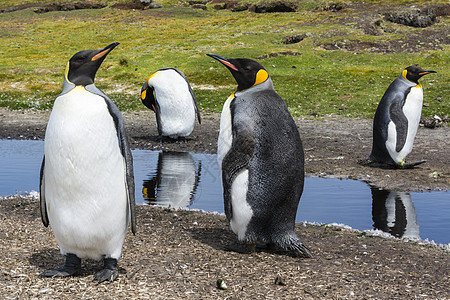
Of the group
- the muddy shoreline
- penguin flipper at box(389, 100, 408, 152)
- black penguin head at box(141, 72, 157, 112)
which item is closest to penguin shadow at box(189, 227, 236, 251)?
the muddy shoreline

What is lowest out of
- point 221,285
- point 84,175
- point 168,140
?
point 168,140

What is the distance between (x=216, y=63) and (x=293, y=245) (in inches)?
814

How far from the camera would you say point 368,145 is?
1276cm

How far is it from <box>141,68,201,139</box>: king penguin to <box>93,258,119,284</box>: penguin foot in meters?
8.93

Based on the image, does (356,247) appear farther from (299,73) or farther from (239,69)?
(299,73)

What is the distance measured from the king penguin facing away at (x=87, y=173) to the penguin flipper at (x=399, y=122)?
7.04m

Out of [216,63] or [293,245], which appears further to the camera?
[216,63]

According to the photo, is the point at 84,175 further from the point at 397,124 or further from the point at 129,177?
the point at 397,124

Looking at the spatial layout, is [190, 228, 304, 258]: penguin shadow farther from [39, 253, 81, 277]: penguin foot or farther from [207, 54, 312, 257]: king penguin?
[39, 253, 81, 277]: penguin foot

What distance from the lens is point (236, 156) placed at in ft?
17.7

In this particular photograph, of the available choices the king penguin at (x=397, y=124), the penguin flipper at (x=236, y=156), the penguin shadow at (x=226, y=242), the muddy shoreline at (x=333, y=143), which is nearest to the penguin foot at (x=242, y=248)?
the penguin shadow at (x=226, y=242)

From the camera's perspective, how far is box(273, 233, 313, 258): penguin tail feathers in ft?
17.5

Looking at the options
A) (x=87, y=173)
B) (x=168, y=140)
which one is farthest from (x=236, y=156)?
(x=168, y=140)

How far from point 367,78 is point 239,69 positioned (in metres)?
16.9
